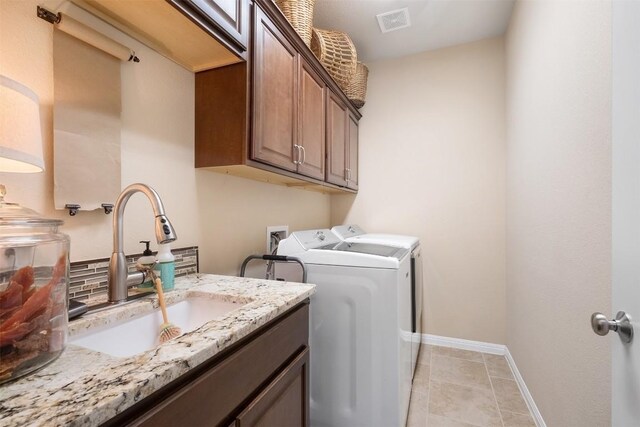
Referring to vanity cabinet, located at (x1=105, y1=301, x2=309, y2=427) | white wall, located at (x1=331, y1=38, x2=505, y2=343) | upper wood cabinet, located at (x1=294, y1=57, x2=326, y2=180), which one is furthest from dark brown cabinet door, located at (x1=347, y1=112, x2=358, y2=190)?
vanity cabinet, located at (x1=105, y1=301, x2=309, y2=427)

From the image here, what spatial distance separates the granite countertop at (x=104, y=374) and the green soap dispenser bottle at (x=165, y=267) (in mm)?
149

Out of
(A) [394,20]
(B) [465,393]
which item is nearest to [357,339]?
(B) [465,393]

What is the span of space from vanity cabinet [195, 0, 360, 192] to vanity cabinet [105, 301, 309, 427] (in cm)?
72

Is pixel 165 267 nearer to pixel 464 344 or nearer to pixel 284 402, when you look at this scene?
pixel 284 402

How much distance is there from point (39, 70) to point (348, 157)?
2047 millimetres

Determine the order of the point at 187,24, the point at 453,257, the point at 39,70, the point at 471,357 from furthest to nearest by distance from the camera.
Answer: the point at 453,257 < the point at 471,357 < the point at 187,24 < the point at 39,70

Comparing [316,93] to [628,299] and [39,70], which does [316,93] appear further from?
[628,299]

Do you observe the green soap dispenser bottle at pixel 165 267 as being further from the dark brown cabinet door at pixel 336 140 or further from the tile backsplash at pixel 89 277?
the dark brown cabinet door at pixel 336 140

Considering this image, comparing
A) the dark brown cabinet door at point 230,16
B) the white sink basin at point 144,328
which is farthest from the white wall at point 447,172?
the white sink basin at point 144,328

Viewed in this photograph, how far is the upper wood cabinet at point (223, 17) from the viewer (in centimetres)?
96

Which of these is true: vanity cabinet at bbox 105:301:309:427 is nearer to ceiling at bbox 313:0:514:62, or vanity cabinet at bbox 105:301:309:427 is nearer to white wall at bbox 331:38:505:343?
white wall at bbox 331:38:505:343

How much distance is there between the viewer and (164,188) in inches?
49.3

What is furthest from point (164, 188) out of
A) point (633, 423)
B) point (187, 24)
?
point (633, 423)

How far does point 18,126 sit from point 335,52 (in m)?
1.95
